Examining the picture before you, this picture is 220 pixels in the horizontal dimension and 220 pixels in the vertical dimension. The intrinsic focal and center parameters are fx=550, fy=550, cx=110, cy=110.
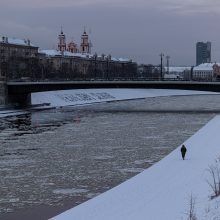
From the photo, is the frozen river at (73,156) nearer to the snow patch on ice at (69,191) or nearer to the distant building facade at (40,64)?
the snow patch on ice at (69,191)

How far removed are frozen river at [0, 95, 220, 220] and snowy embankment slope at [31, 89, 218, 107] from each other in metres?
37.9

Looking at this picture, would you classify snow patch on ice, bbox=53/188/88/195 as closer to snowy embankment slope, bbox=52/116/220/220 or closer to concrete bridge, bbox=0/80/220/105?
snowy embankment slope, bbox=52/116/220/220

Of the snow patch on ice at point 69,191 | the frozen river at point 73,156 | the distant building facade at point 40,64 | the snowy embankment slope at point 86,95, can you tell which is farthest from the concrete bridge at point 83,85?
the snow patch on ice at point 69,191

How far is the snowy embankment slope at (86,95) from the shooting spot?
9196cm

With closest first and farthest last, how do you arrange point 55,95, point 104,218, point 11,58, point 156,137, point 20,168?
point 104,218, point 20,168, point 156,137, point 55,95, point 11,58

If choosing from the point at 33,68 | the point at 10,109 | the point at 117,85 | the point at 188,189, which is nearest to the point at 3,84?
the point at 10,109

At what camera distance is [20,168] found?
88.7 ft

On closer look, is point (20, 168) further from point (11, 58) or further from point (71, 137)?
point (11, 58)

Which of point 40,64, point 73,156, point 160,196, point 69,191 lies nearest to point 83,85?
point 73,156

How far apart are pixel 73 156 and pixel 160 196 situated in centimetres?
1146

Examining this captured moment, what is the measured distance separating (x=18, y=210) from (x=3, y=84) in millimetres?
58687

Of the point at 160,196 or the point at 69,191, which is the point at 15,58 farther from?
the point at 160,196

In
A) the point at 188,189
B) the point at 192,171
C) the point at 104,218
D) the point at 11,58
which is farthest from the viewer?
the point at 11,58

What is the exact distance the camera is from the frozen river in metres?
21.2
